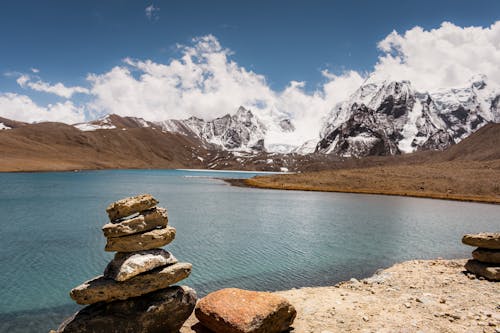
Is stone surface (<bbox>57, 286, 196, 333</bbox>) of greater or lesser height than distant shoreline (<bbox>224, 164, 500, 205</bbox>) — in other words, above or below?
above

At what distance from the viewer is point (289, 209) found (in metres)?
64.0

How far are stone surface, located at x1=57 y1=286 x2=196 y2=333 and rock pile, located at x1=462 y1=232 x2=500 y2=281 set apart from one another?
17.5 meters

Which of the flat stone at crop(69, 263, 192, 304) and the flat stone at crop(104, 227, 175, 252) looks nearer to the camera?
the flat stone at crop(69, 263, 192, 304)

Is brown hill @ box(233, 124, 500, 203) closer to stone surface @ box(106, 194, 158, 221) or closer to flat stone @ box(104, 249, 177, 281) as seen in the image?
flat stone @ box(104, 249, 177, 281)

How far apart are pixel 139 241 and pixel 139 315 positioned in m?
2.75

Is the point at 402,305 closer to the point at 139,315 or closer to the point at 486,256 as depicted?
the point at 486,256

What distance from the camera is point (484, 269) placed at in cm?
2133

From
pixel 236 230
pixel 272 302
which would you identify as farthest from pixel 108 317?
pixel 236 230

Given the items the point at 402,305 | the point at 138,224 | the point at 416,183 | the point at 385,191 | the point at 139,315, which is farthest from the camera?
the point at 416,183

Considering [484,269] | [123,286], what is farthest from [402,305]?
[123,286]

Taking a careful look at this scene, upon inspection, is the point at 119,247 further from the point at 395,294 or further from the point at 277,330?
the point at 395,294

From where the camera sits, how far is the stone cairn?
42.0ft

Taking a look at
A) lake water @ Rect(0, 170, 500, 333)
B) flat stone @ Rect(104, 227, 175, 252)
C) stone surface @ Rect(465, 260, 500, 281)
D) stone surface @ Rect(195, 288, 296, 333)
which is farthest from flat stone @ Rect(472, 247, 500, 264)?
flat stone @ Rect(104, 227, 175, 252)

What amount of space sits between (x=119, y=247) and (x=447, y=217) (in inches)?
2272
